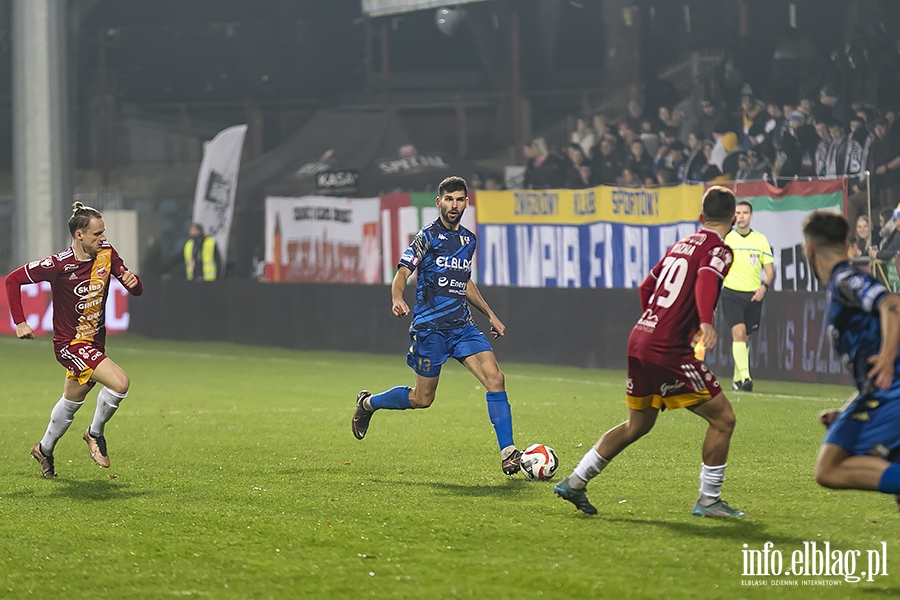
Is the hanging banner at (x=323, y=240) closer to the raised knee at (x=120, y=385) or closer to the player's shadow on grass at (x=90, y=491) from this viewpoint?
the raised knee at (x=120, y=385)

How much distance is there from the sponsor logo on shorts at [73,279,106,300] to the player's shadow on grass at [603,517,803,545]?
152 inches

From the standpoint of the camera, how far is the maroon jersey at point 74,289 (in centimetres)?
831

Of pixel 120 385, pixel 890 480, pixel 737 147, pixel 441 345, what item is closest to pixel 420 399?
pixel 441 345

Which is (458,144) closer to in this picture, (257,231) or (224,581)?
(257,231)

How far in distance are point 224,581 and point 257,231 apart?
2036cm

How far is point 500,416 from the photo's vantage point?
809 centimetres

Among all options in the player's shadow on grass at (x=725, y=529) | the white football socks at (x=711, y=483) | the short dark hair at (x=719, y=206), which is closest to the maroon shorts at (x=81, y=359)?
the player's shadow on grass at (x=725, y=529)

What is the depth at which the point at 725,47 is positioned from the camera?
21.2m

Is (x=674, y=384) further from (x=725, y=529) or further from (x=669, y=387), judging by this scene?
(x=725, y=529)

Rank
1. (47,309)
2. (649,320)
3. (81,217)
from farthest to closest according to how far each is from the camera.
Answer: (47,309) < (81,217) < (649,320)

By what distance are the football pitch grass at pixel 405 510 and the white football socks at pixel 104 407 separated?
306 millimetres

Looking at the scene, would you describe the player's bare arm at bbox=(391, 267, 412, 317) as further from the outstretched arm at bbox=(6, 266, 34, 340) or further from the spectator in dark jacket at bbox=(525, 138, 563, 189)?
the spectator in dark jacket at bbox=(525, 138, 563, 189)

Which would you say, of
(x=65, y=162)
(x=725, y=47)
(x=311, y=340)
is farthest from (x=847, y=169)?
(x=65, y=162)

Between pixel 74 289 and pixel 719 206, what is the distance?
4329mm
